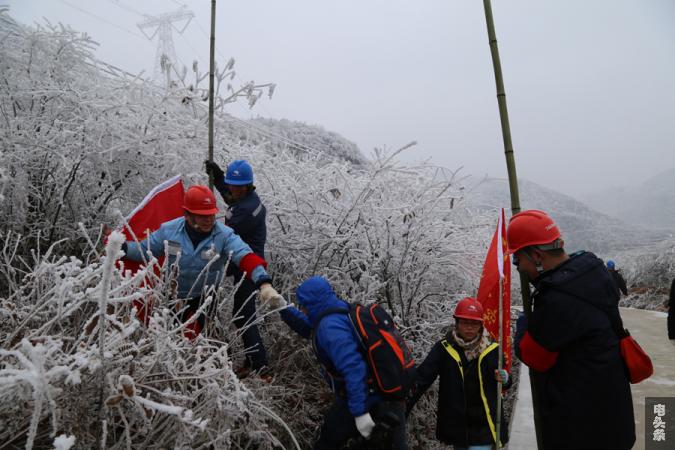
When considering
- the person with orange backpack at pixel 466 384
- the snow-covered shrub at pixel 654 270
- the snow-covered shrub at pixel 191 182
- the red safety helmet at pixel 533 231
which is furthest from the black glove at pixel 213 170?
the snow-covered shrub at pixel 654 270

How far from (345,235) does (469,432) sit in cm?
201

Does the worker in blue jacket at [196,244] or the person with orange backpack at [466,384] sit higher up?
the worker in blue jacket at [196,244]

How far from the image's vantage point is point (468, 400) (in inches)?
123

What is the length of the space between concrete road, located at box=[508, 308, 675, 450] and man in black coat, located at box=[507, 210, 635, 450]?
214 centimetres

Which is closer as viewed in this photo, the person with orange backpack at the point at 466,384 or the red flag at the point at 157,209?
the person with orange backpack at the point at 466,384

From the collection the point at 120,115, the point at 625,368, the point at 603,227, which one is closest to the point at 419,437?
the point at 625,368

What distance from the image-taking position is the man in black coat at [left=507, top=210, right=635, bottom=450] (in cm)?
190

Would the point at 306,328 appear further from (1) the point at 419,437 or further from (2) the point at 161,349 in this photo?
(1) the point at 419,437

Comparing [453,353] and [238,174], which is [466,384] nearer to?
[453,353]

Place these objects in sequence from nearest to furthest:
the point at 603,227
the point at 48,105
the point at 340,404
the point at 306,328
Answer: the point at 340,404 → the point at 306,328 → the point at 48,105 → the point at 603,227

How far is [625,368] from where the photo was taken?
2.00 metres

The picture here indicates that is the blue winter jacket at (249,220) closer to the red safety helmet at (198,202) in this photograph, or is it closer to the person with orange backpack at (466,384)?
the red safety helmet at (198,202)

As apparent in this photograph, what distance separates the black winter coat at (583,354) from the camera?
6.23 feet

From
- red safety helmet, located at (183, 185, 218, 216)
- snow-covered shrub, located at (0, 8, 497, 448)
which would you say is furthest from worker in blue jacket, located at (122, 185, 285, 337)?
snow-covered shrub, located at (0, 8, 497, 448)
